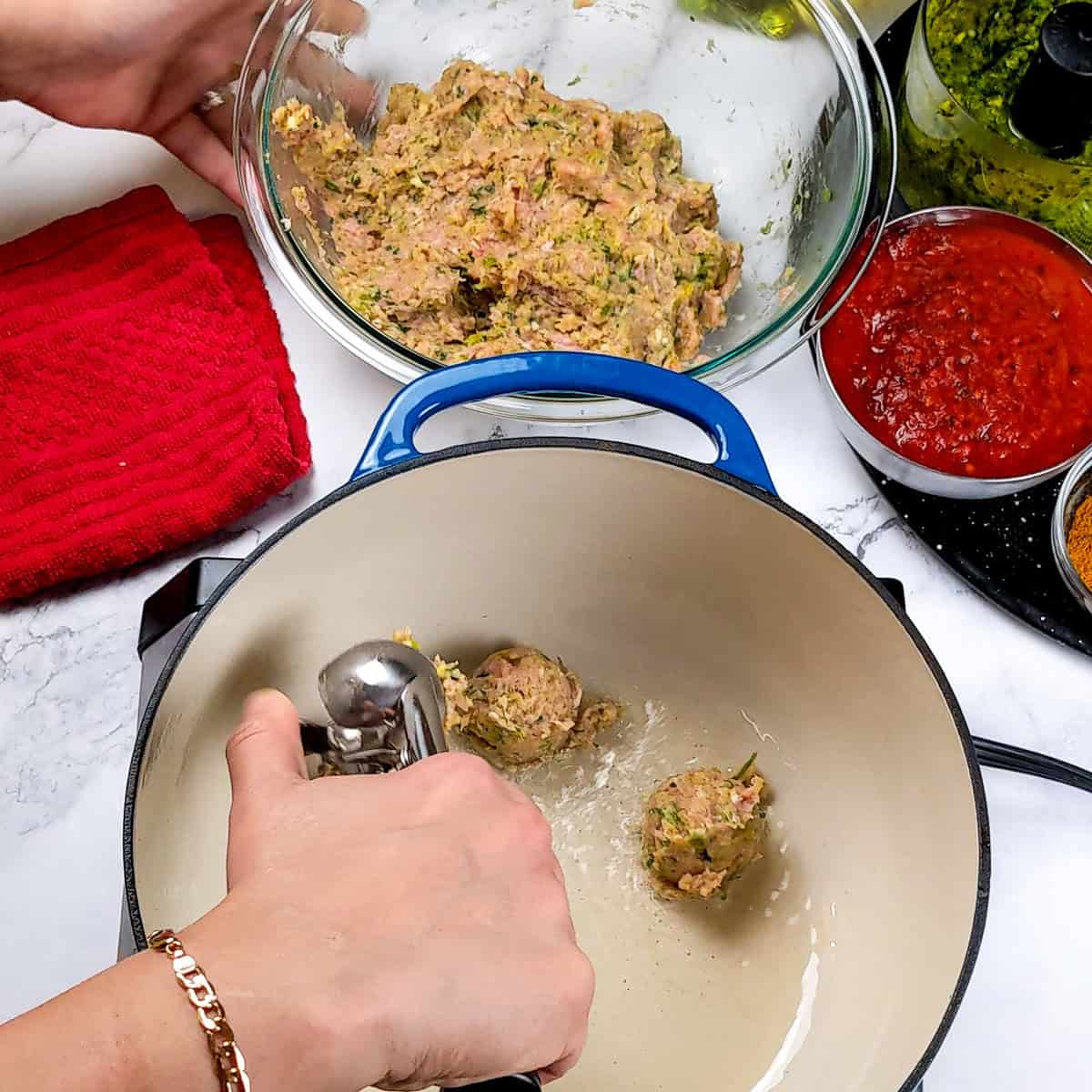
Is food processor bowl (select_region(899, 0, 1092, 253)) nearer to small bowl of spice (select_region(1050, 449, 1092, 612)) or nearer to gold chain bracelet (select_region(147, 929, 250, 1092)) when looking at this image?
small bowl of spice (select_region(1050, 449, 1092, 612))

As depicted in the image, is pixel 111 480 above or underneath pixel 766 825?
above

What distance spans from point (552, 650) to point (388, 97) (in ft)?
1.56

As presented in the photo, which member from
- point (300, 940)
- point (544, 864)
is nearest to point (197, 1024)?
point (300, 940)

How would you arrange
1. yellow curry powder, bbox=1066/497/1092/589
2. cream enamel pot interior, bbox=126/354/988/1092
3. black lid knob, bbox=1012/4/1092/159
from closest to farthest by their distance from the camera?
cream enamel pot interior, bbox=126/354/988/1092 → black lid knob, bbox=1012/4/1092/159 → yellow curry powder, bbox=1066/497/1092/589

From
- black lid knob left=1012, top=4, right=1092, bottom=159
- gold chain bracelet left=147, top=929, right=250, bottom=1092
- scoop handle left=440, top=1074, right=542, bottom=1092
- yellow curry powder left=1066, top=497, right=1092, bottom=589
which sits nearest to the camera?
gold chain bracelet left=147, top=929, right=250, bottom=1092

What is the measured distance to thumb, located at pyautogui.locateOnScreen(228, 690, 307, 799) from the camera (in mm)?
623

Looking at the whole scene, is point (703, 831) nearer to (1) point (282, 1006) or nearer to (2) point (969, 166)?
(1) point (282, 1006)

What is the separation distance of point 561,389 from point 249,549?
367 millimetres

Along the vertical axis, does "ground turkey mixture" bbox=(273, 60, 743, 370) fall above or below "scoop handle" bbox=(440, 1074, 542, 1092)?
above

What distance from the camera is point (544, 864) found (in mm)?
643

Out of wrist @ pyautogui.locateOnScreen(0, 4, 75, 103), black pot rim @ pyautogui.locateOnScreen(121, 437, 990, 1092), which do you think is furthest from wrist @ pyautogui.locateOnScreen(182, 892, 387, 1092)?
wrist @ pyautogui.locateOnScreen(0, 4, 75, 103)

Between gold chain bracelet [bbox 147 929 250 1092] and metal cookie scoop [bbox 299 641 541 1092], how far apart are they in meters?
0.25

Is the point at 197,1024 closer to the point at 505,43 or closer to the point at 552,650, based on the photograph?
the point at 552,650

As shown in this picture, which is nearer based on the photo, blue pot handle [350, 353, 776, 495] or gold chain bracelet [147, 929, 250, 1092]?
gold chain bracelet [147, 929, 250, 1092]
